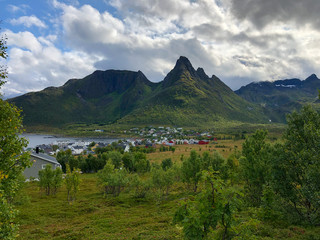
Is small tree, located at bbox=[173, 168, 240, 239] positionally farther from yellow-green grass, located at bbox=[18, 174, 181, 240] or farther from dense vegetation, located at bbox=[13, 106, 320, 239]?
yellow-green grass, located at bbox=[18, 174, 181, 240]

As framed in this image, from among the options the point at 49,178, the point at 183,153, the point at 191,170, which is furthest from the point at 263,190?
the point at 183,153

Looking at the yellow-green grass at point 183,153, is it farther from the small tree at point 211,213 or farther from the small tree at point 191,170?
the small tree at point 211,213

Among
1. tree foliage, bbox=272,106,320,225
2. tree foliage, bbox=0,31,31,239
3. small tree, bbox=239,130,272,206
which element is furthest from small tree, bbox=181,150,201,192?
tree foliage, bbox=0,31,31,239

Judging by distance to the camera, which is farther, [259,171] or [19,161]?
[259,171]

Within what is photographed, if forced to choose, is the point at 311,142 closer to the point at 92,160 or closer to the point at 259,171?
the point at 259,171

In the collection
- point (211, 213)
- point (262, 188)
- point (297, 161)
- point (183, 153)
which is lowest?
point (183, 153)

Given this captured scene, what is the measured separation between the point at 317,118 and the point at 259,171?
9987 millimetres

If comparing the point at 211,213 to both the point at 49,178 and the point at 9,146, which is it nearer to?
the point at 9,146

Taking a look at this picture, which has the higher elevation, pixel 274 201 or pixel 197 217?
pixel 197 217

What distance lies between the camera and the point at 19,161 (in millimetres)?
11602

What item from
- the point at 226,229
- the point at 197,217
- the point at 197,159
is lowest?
the point at 197,159

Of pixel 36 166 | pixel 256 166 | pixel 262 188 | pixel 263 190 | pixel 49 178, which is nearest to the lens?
pixel 263 190

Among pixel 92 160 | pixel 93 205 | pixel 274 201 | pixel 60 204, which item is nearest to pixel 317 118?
pixel 274 201

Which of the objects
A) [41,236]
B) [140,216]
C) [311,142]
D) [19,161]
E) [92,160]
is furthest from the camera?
[92,160]
